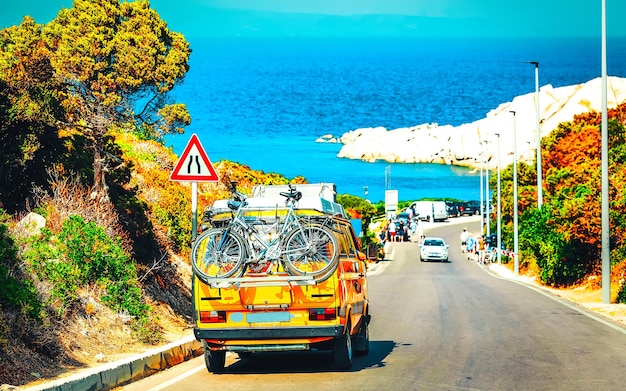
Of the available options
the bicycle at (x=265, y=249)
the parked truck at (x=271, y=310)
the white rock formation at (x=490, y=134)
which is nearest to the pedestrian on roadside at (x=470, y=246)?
the white rock formation at (x=490, y=134)

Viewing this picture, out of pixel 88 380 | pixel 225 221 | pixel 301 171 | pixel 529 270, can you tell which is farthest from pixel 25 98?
pixel 301 171

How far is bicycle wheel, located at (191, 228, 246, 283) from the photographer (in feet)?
41.6

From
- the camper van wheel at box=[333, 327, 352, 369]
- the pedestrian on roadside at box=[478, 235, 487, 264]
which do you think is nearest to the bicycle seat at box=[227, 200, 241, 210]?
the camper van wheel at box=[333, 327, 352, 369]

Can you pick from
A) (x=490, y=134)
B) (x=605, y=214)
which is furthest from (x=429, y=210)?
(x=605, y=214)

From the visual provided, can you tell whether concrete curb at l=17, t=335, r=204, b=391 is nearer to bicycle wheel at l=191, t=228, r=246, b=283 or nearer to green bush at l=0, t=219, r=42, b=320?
green bush at l=0, t=219, r=42, b=320

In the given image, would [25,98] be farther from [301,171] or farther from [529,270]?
[301,171]

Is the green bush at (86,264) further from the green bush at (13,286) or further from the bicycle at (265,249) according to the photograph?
the bicycle at (265,249)

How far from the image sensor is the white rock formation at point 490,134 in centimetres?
11468

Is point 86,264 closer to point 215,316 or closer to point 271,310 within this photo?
point 215,316

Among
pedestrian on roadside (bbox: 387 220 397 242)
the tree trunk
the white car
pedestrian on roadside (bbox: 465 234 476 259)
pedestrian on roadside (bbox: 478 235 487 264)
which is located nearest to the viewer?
the tree trunk

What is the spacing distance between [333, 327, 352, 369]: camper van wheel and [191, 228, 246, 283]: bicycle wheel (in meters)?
1.77

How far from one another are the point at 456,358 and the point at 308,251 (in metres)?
3.55

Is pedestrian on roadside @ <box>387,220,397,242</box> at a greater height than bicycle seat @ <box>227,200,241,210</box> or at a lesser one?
lesser

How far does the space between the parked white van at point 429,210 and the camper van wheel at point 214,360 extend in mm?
79412
